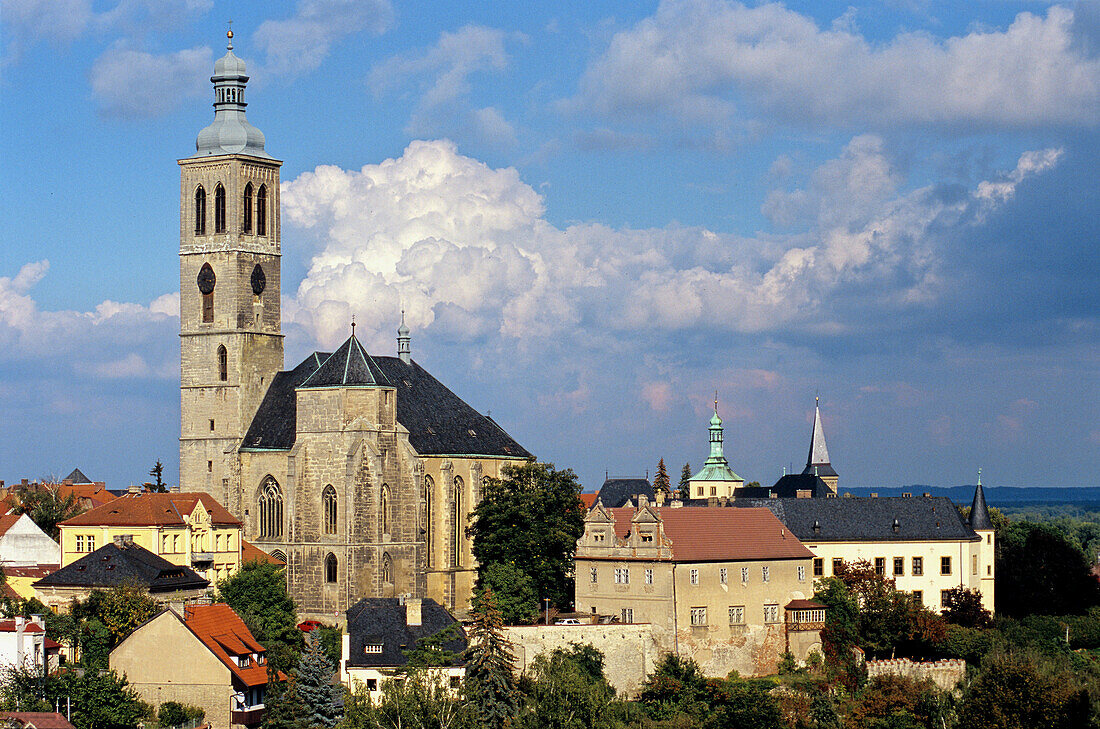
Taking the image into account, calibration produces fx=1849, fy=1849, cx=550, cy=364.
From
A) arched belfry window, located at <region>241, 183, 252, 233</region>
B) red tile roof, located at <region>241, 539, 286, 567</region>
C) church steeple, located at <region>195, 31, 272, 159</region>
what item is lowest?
red tile roof, located at <region>241, 539, 286, 567</region>

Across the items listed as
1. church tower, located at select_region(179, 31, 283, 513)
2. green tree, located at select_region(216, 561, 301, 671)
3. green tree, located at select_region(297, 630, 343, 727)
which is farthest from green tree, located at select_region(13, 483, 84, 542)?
green tree, located at select_region(297, 630, 343, 727)

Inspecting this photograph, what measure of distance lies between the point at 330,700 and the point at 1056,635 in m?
39.1

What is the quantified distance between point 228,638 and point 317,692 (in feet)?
20.8

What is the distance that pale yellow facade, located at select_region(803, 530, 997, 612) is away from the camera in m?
94.0

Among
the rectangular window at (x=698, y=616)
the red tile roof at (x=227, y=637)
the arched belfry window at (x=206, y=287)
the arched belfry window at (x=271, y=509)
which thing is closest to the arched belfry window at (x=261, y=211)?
the arched belfry window at (x=206, y=287)

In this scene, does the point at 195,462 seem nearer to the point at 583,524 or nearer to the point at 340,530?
the point at 340,530

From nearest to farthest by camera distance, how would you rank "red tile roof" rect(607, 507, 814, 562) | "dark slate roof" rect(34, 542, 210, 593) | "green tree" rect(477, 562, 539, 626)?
"dark slate roof" rect(34, 542, 210, 593) < "red tile roof" rect(607, 507, 814, 562) < "green tree" rect(477, 562, 539, 626)

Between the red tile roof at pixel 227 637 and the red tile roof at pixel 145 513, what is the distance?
12.0 m

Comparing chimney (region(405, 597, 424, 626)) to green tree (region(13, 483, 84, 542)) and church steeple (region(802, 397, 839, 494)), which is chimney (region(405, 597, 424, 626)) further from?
church steeple (region(802, 397, 839, 494))

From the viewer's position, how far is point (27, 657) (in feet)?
228

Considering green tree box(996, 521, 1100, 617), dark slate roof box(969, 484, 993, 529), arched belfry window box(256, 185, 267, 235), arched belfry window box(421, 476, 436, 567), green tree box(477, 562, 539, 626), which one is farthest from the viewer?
arched belfry window box(256, 185, 267, 235)

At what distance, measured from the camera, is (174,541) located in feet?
290

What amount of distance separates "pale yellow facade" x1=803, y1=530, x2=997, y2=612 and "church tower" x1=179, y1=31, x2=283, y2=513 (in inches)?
1268

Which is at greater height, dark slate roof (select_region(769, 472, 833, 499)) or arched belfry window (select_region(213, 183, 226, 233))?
arched belfry window (select_region(213, 183, 226, 233))
